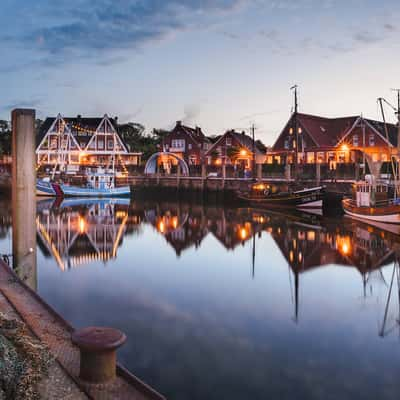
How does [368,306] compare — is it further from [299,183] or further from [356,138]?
[356,138]

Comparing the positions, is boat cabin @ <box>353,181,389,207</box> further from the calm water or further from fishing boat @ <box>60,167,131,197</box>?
fishing boat @ <box>60,167,131,197</box>

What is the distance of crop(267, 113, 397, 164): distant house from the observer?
57.0m

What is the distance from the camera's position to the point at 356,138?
58.3m

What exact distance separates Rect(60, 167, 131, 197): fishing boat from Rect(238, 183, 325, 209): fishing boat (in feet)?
59.5

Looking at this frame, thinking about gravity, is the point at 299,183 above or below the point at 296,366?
above

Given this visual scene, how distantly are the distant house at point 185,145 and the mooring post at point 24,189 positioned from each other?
6434cm

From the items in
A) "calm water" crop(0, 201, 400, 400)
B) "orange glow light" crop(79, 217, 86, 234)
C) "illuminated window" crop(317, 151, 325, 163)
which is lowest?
"calm water" crop(0, 201, 400, 400)

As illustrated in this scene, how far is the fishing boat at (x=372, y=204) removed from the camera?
1131 inches

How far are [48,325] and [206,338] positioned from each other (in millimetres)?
3855

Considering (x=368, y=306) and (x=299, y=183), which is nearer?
(x=368, y=306)

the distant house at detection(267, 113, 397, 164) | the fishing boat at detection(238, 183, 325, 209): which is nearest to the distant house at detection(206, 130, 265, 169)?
the distant house at detection(267, 113, 397, 164)

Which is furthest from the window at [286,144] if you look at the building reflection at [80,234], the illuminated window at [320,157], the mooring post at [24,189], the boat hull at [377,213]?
the mooring post at [24,189]

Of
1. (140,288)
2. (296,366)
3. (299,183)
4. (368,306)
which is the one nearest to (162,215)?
(299,183)

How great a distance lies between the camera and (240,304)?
41.2 feet
